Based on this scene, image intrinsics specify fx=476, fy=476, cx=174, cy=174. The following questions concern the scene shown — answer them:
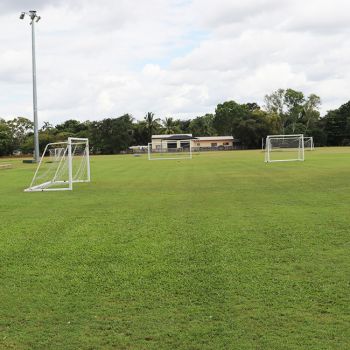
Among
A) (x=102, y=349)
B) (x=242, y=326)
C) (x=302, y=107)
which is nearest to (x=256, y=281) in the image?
(x=242, y=326)

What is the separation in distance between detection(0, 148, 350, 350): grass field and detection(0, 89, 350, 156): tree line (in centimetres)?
8064

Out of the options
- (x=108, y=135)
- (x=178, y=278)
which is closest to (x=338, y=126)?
(x=108, y=135)

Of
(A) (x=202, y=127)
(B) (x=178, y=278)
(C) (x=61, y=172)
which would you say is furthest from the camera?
(A) (x=202, y=127)

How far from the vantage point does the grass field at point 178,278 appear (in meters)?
4.30

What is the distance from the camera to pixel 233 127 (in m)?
107

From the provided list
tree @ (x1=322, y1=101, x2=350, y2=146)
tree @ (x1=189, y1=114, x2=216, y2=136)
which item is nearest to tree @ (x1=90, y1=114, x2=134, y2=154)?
tree @ (x1=189, y1=114, x2=216, y2=136)

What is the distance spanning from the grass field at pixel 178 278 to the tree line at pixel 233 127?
80.6 meters

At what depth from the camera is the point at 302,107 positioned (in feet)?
391

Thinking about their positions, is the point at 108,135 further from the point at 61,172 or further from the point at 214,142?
the point at 61,172

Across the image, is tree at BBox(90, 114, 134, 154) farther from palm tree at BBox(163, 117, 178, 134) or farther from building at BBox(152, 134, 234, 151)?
palm tree at BBox(163, 117, 178, 134)

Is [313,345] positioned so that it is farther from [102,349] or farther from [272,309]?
[102,349]

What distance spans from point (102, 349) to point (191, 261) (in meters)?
2.85

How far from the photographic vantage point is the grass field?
14.1 feet

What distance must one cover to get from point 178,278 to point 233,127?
103 meters
